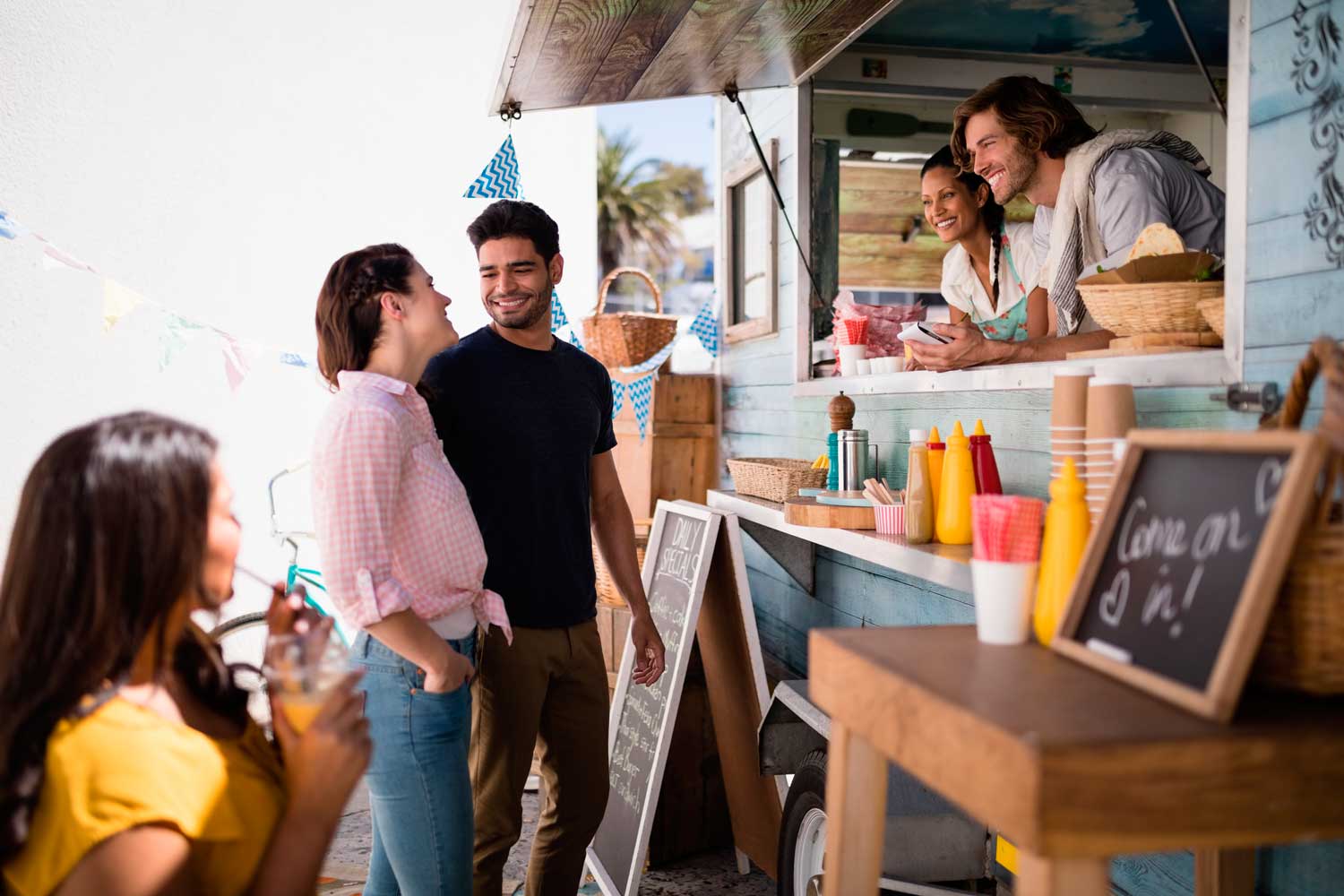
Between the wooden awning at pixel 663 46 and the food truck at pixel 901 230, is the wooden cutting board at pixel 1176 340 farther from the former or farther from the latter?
the wooden awning at pixel 663 46

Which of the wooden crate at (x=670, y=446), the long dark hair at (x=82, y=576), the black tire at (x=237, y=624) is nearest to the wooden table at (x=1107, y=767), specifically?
the long dark hair at (x=82, y=576)

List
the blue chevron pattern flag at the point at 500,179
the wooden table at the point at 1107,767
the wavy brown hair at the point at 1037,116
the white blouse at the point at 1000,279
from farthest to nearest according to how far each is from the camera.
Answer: the blue chevron pattern flag at the point at 500,179, the white blouse at the point at 1000,279, the wavy brown hair at the point at 1037,116, the wooden table at the point at 1107,767

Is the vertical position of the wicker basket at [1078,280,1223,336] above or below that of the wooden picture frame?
below

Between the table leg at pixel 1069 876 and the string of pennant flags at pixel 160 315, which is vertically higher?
the string of pennant flags at pixel 160 315

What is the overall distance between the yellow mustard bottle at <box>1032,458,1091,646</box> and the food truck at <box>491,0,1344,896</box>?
20.3 inches

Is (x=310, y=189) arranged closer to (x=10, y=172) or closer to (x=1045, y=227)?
(x=10, y=172)

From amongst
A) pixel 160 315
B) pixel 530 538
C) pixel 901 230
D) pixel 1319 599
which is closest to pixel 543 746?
pixel 530 538

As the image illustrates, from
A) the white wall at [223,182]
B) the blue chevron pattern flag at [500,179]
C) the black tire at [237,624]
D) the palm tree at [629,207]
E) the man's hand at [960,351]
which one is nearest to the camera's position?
the man's hand at [960,351]

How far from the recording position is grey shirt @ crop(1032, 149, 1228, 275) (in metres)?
A: 2.26

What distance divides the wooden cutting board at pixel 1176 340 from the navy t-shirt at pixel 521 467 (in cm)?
133

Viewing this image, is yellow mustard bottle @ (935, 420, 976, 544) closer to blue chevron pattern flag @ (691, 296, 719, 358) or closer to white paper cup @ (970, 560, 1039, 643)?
white paper cup @ (970, 560, 1039, 643)

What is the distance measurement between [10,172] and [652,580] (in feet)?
12.7

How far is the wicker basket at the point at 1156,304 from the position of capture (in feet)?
6.07

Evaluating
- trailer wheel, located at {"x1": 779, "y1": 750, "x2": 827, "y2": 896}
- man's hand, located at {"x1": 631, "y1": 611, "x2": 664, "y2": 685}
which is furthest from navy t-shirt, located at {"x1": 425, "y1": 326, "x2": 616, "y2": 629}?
trailer wheel, located at {"x1": 779, "y1": 750, "x2": 827, "y2": 896}
